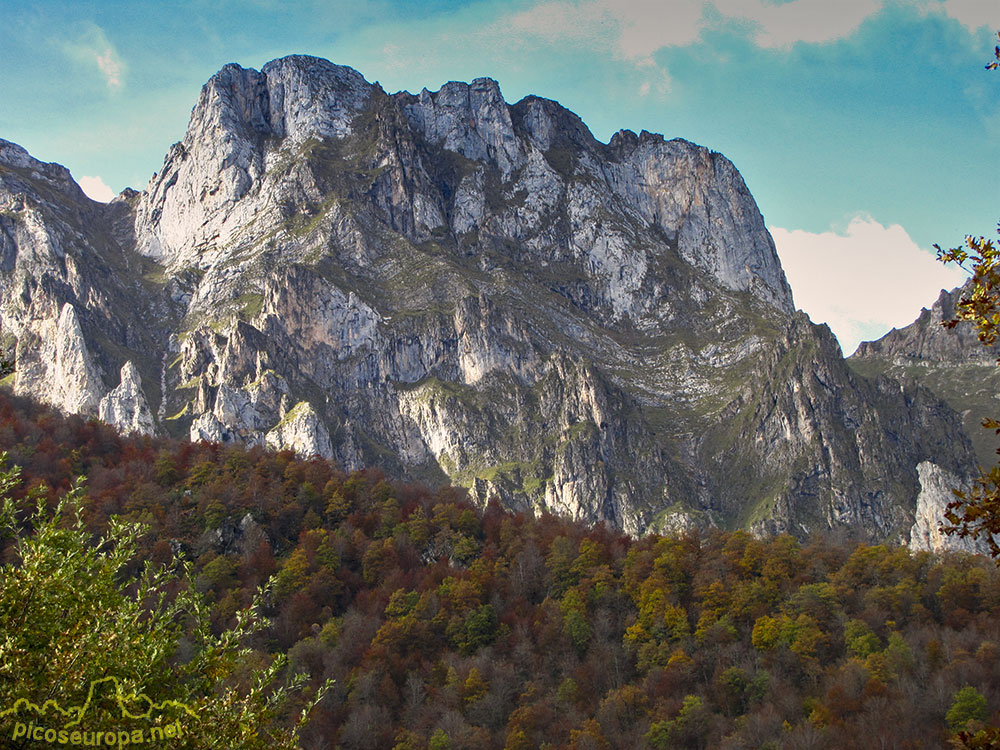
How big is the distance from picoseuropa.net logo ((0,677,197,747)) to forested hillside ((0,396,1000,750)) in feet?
132

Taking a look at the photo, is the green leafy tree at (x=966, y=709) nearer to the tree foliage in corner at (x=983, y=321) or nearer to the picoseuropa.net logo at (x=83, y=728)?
the tree foliage in corner at (x=983, y=321)

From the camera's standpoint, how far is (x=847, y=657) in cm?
7106

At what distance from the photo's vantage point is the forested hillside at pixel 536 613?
62594mm

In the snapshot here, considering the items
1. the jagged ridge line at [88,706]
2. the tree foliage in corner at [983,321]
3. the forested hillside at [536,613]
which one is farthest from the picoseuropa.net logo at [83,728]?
the forested hillside at [536,613]

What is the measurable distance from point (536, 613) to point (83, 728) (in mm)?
73967

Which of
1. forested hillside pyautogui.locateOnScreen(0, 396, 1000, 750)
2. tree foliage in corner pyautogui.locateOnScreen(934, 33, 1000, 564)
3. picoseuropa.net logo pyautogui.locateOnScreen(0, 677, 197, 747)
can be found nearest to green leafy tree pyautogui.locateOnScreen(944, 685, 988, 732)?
forested hillside pyautogui.locateOnScreen(0, 396, 1000, 750)

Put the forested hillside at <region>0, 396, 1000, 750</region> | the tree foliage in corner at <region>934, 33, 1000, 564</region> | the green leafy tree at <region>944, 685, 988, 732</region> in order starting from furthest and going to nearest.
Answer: the forested hillside at <region>0, 396, 1000, 750</region> < the green leafy tree at <region>944, 685, 988, 732</region> < the tree foliage in corner at <region>934, 33, 1000, 564</region>

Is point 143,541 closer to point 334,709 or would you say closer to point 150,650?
point 334,709

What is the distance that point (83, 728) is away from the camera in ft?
39.4

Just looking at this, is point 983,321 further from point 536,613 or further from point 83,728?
point 536,613

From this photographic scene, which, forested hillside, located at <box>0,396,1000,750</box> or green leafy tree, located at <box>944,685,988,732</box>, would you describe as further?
forested hillside, located at <box>0,396,1000,750</box>

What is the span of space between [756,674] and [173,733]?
215 ft

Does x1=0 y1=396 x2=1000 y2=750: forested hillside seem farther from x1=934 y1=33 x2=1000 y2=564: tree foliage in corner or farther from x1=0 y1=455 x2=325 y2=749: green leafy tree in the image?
x1=934 y1=33 x2=1000 y2=564: tree foliage in corner

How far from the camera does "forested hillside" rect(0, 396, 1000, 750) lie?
2464 inches
